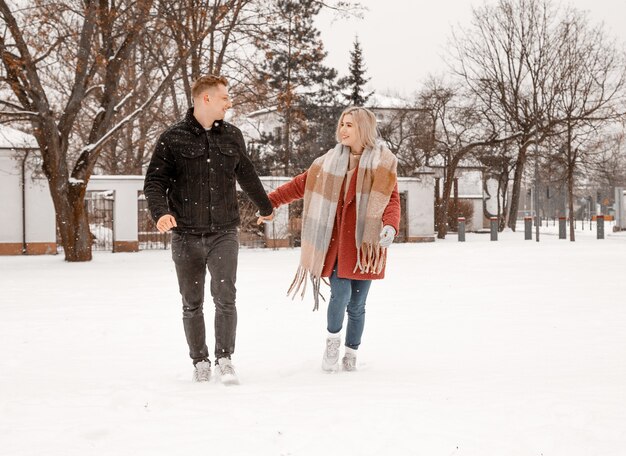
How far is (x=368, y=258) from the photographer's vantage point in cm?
487

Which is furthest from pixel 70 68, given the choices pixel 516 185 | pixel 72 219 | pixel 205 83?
pixel 516 185

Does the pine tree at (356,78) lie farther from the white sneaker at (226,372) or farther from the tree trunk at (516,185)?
the white sneaker at (226,372)

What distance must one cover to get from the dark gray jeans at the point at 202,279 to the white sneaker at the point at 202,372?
0.14ft

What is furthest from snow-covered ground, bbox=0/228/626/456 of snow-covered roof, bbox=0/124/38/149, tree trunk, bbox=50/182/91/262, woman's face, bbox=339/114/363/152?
snow-covered roof, bbox=0/124/38/149

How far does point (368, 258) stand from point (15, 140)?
66.6 ft

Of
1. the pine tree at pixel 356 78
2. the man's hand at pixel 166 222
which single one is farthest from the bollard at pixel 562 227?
the man's hand at pixel 166 222

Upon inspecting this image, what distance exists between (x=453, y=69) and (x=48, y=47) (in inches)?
954

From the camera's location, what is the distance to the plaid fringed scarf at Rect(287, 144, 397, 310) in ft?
16.0

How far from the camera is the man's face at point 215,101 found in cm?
464

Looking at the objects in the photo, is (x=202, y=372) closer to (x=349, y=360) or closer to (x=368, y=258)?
(x=349, y=360)

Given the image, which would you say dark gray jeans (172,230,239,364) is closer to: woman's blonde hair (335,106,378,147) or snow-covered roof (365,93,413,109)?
woman's blonde hair (335,106,378,147)

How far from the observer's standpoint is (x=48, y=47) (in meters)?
17.1

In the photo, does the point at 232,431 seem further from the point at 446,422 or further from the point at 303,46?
the point at 303,46

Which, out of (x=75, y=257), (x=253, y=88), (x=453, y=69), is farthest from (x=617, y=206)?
(x=75, y=257)
